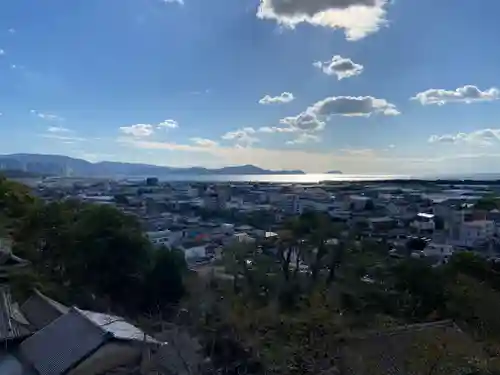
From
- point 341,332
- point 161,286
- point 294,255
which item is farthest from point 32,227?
point 341,332

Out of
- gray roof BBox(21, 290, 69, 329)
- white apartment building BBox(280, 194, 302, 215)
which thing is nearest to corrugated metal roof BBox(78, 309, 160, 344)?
gray roof BBox(21, 290, 69, 329)

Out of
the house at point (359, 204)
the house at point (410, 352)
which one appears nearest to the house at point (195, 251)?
the house at point (410, 352)

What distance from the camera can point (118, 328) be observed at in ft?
22.4

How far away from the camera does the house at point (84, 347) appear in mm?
6309

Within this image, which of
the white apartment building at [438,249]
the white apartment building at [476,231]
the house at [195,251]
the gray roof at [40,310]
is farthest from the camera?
the white apartment building at [476,231]

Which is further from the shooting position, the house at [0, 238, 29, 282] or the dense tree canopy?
the dense tree canopy

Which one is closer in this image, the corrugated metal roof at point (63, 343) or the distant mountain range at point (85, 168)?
the corrugated metal roof at point (63, 343)

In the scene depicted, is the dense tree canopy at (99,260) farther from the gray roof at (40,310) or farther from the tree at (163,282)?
the gray roof at (40,310)

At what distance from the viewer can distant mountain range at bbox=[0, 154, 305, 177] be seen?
89.6 metres

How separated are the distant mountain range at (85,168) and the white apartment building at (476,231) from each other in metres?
68.2

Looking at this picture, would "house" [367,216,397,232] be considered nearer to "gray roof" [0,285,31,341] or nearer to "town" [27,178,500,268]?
"town" [27,178,500,268]

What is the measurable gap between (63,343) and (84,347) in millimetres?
410

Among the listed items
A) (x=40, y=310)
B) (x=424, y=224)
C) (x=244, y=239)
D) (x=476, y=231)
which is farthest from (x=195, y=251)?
(x=424, y=224)

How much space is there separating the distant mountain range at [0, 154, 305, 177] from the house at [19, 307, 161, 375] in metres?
74.5
